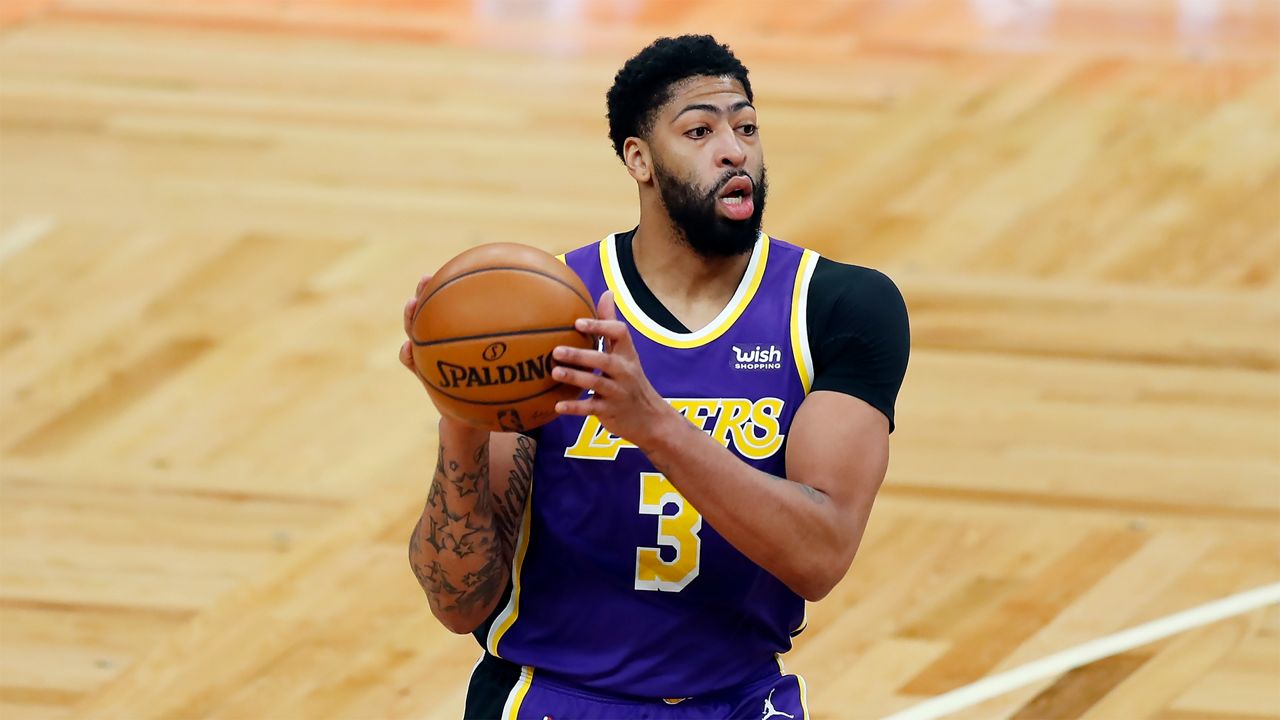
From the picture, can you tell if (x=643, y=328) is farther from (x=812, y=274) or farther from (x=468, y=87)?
(x=468, y=87)

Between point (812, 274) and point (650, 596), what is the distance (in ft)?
2.34

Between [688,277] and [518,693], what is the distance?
0.89m

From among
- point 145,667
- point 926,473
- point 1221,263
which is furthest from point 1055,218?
point 145,667

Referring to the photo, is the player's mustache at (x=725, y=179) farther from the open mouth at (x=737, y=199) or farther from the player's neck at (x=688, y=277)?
the player's neck at (x=688, y=277)

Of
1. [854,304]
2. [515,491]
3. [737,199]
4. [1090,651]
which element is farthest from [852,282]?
[1090,651]

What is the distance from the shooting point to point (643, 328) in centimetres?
397

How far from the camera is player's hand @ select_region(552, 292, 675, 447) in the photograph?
3.28 m

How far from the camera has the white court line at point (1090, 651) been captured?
5.44m

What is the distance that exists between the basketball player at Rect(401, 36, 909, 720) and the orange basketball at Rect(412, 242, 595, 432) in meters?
0.23

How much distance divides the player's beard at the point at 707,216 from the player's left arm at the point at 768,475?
0.34 m

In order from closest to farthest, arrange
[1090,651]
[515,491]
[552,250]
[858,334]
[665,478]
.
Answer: [665,478], [858,334], [515,491], [1090,651], [552,250]

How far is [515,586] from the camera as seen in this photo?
13.3ft

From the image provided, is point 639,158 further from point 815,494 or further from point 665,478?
point 815,494

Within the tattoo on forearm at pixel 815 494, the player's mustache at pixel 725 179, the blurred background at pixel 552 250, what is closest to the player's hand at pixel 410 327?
the player's mustache at pixel 725 179
